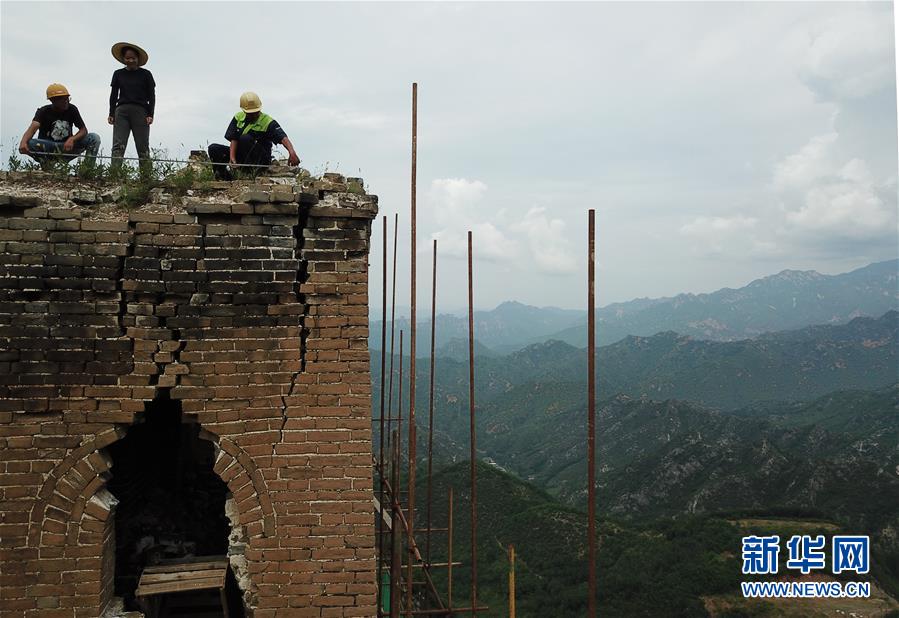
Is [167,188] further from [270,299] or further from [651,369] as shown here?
[651,369]

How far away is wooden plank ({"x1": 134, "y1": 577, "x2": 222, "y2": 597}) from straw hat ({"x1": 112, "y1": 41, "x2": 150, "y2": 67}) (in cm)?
483

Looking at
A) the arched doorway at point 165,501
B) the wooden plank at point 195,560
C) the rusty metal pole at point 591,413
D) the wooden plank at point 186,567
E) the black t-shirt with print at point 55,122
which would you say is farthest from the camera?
the black t-shirt with print at point 55,122

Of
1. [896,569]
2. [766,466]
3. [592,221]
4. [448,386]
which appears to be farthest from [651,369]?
[592,221]

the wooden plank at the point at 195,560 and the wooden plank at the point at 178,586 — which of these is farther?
the wooden plank at the point at 195,560

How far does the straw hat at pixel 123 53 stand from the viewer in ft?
18.5

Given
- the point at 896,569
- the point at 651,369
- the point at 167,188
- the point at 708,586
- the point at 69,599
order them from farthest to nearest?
the point at 651,369 < the point at 896,569 < the point at 708,586 < the point at 167,188 < the point at 69,599

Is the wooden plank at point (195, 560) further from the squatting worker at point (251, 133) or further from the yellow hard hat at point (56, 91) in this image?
the yellow hard hat at point (56, 91)

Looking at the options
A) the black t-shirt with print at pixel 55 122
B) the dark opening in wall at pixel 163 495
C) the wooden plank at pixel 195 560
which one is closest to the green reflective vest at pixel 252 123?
the black t-shirt with print at pixel 55 122

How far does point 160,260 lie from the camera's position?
4.19 meters

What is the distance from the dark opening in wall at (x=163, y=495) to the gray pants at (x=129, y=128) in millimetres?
2583

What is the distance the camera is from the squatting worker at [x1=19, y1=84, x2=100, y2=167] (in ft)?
16.7

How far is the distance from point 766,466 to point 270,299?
193 feet

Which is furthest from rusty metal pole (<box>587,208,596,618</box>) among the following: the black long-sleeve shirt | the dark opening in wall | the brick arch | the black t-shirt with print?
the black t-shirt with print

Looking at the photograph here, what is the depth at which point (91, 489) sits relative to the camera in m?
3.97
